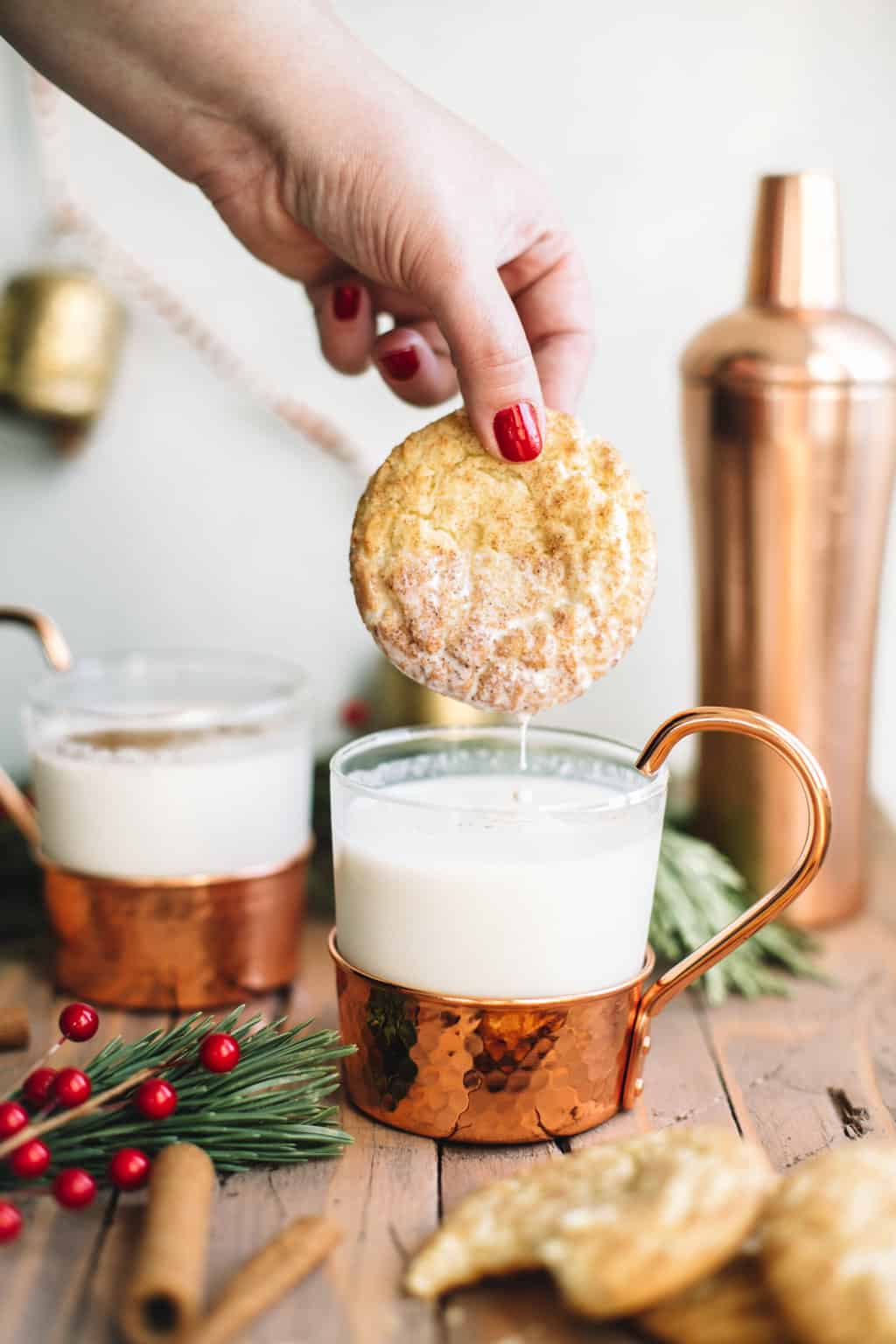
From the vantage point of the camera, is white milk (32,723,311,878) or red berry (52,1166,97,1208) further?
white milk (32,723,311,878)

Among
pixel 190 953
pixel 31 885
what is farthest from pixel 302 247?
pixel 31 885

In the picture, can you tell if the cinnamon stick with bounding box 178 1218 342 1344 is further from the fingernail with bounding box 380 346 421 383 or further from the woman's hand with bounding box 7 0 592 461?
the fingernail with bounding box 380 346 421 383

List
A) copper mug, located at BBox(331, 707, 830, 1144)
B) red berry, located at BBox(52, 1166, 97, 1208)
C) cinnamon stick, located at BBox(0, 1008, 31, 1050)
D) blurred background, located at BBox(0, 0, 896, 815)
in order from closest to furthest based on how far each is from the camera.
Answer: red berry, located at BBox(52, 1166, 97, 1208) → copper mug, located at BBox(331, 707, 830, 1144) → cinnamon stick, located at BBox(0, 1008, 31, 1050) → blurred background, located at BBox(0, 0, 896, 815)

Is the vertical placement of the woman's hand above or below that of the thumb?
above

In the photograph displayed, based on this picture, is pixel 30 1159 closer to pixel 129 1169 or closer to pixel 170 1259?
pixel 129 1169

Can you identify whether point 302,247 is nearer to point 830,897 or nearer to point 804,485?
point 804,485

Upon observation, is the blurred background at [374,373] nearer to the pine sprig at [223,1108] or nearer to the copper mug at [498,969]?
the copper mug at [498,969]

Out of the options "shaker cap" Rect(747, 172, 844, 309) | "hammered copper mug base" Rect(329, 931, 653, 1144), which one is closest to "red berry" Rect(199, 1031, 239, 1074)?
"hammered copper mug base" Rect(329, 931, 653, 1144)

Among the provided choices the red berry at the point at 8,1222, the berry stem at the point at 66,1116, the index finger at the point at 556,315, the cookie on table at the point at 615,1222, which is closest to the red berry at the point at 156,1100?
the berry stem at the point at 66,1116
